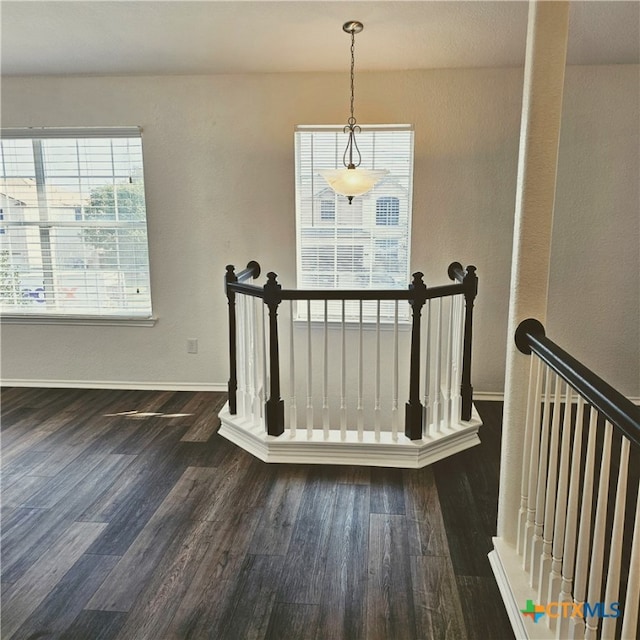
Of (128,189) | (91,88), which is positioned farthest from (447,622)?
(91,88)

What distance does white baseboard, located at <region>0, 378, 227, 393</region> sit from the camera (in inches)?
175

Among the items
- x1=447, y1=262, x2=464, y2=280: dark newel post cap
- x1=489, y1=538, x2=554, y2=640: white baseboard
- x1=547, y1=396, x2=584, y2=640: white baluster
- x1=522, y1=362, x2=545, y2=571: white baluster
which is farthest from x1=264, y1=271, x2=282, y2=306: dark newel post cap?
x1=547, y1=396, x2=584, y2=640: white baluster

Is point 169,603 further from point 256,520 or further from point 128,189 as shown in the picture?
point 128,189

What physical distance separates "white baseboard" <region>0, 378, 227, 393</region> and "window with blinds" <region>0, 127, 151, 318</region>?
589mm

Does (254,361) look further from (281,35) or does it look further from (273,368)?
(281,35)

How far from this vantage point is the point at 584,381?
4.87 feet

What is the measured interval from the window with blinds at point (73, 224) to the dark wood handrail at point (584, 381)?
3281mm

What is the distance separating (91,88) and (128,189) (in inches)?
32.0

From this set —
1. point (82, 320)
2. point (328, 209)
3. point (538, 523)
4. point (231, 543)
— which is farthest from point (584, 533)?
point (82, 320)

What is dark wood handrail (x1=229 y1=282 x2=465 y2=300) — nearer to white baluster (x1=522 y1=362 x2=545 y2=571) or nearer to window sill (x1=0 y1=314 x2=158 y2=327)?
white baluster (x1=522 y1=362 x2=545 y2=571)

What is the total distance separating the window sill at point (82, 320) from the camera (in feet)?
14.4

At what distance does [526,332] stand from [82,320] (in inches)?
146

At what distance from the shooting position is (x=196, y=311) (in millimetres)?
4371

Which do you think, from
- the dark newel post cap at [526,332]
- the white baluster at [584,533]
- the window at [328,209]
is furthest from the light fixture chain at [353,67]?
the white baluster at [584,533]
